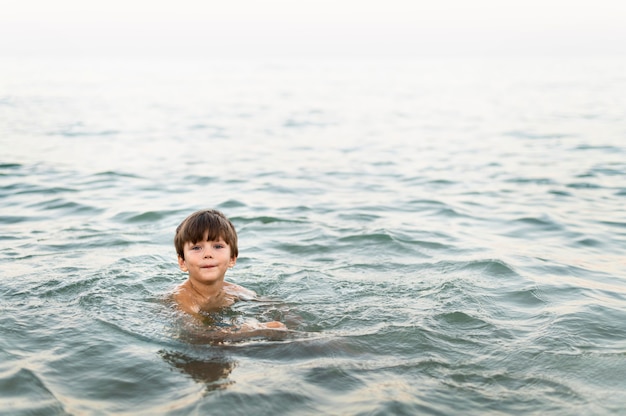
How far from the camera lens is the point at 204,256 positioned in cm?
591

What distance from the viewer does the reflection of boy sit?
5836mm

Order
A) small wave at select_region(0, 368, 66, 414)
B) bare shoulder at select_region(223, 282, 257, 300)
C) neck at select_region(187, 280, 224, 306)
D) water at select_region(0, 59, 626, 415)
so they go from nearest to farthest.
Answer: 1. small wave at select_region(0, 368, 66, 414)
2. water at select_region(0, 59, 626, 415)
3. neck at select_region(187, 280, 224, 306)
4. bare shoulder at select_region(223, 282, 257, 300)

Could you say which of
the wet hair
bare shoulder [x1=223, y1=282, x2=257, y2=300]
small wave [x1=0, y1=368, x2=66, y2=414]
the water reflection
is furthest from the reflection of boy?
small wave [x1=0, y1=368, x2=66, y2=414]

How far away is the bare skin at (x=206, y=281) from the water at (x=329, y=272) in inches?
9.9

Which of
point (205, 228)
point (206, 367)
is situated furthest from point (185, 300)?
point (206, 367)

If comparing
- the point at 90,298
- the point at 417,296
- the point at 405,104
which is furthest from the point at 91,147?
the point at 405,104

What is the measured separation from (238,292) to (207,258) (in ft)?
2.38

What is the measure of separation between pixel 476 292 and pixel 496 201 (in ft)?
14.7

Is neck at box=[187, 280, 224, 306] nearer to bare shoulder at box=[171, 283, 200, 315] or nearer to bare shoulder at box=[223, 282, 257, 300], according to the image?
bare shoulder at box=[171, 283, 200, 315]

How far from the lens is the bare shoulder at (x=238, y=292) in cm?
645

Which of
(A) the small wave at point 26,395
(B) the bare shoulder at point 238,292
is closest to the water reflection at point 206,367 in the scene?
(A) the small wave at point 26,395

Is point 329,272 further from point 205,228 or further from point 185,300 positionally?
point 205,228

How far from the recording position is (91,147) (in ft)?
53.5

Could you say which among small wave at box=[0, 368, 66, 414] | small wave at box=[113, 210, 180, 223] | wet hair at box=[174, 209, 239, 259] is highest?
wet hair at box=[174, 209, 239, 259]
